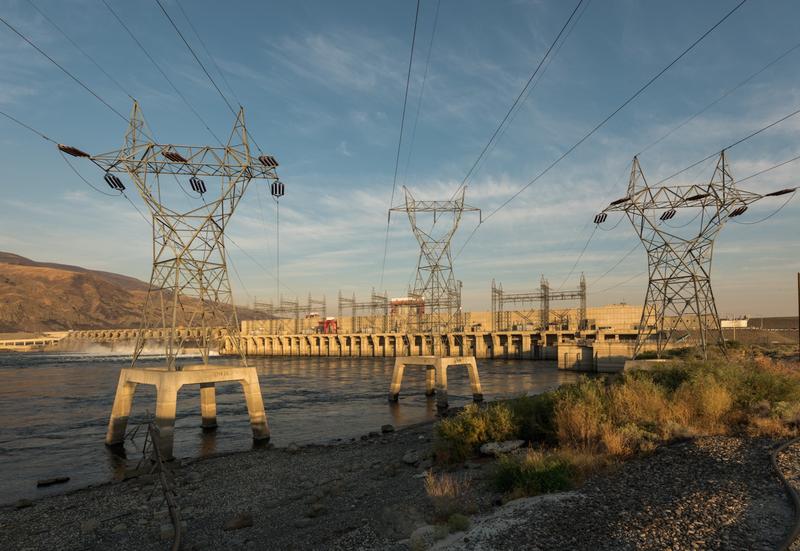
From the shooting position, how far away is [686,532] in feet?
23.7

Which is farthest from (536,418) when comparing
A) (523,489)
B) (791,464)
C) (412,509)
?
(791,464)

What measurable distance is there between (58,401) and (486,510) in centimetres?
4563

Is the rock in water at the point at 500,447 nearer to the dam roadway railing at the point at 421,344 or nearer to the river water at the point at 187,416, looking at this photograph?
the river water at the point at 187,416

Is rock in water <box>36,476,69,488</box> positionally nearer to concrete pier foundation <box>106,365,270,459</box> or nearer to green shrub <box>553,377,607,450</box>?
concrete pier foundation <box>106,365,270,459</box>

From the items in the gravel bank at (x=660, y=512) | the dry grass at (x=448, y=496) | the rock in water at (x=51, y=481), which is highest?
the gravel bank at (x=660, y=512)

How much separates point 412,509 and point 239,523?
4.57 meters

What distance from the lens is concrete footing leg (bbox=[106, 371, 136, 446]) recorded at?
2288 cm

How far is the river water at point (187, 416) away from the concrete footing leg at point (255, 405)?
3.28ft

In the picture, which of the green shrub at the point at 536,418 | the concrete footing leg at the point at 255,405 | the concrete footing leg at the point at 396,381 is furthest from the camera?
the concrete footing leg at the point at 396,381

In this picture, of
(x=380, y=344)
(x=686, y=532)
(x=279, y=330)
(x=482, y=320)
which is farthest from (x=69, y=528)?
(x=279, y=330)

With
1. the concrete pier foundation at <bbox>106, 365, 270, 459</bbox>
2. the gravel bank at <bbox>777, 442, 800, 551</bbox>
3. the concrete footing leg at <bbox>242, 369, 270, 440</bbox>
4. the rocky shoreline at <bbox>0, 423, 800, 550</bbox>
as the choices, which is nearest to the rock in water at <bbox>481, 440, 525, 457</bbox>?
the rocky shoreline at <bbox>0, 423, 800, 550</bbox>

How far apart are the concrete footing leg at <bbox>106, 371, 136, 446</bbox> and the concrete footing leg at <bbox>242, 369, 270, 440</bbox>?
4952 millimetres

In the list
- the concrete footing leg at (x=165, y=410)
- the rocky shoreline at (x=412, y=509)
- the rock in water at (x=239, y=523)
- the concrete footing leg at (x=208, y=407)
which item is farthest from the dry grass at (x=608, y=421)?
the concrete footing leg at (x=208, y=407)

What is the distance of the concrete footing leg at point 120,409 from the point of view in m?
22.9
